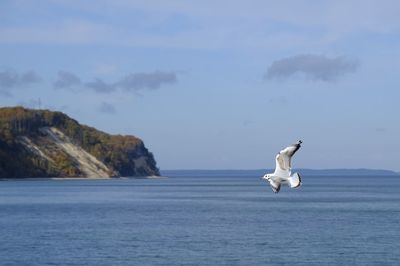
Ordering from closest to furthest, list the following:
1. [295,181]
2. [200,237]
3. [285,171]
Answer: [295,181] → [285,171] → [200,237]

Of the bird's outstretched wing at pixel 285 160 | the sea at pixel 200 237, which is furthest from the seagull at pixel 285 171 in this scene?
the sea at pixel 200 237

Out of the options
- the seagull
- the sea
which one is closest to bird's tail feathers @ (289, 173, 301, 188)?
the seagull

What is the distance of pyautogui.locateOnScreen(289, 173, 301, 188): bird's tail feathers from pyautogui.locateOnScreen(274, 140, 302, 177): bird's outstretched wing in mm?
439

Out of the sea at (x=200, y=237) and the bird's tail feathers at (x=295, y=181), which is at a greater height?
the bird's tail feathers at (x=295, y=181)

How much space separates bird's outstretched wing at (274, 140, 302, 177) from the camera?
19.0m

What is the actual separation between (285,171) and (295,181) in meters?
1.48

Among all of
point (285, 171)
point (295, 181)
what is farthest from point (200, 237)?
point (295, 181)

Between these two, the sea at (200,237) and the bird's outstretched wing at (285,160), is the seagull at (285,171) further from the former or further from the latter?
the sea at (200,237)

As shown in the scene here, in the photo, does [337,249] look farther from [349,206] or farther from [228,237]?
[349,206]

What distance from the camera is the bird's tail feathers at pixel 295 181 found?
18.8 metres

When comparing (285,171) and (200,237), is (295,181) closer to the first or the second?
(285,171)

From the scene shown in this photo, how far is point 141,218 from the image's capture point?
9200 cm

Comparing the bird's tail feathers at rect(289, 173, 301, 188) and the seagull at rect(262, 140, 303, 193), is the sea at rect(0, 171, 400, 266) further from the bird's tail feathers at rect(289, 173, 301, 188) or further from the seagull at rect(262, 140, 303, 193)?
the bird's tail feathers at rect(289, 173, 301, 188)

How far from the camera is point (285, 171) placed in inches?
805
